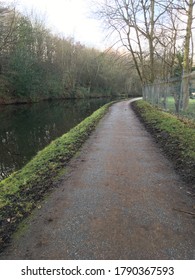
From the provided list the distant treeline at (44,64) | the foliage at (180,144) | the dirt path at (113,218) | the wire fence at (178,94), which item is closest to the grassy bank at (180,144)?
the foliage at (180,144)

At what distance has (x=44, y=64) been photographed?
41.3 meters

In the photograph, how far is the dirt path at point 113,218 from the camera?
2.70m

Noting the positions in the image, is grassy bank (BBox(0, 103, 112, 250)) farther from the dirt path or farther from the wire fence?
the wire fence

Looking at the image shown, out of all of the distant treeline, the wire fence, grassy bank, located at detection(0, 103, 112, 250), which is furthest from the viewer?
the distant treeline

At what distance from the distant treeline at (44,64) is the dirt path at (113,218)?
20002 millimetres

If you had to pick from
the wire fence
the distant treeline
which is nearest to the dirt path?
the wire fence

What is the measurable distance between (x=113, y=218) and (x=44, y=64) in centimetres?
4158

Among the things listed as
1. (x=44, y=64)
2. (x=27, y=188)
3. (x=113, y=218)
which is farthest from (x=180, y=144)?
(x=44, y=64)

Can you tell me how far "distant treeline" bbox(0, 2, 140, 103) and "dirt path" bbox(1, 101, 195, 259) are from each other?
20002 millimetres

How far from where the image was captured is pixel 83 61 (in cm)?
5081

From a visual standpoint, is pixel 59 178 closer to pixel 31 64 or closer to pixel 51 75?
pixel 31 64

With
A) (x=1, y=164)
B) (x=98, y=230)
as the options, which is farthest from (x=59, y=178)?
(x=1, y=164)

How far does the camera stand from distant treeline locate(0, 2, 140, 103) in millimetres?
29719
